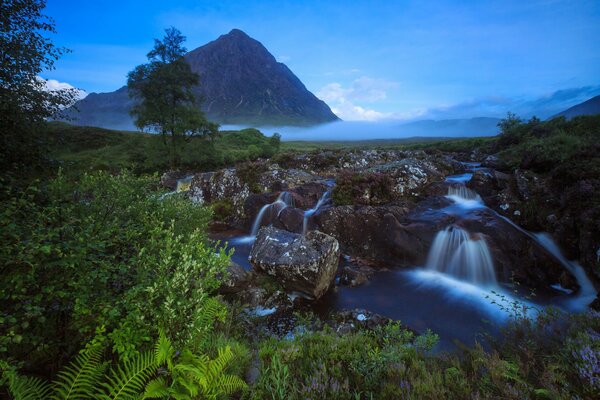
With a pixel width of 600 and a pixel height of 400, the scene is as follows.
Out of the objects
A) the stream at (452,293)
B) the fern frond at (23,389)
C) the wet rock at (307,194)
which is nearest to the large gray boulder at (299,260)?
the stream at (452,293)

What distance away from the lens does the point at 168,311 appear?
345 centimetres

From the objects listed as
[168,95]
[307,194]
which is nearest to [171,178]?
[168,95]

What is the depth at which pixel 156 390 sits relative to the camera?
309cm

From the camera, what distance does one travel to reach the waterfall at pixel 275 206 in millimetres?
18858

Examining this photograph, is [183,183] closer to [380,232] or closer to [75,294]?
[380,232]

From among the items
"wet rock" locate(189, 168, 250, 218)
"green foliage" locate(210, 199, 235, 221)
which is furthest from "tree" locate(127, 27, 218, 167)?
"green foliage" locate(210, 199, 235, 221)

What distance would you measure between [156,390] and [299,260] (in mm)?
7936

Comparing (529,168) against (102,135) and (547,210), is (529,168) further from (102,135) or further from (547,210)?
(102,135)

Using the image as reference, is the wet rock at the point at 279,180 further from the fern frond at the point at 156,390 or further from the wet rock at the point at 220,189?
the fern frond at the point at 156,390

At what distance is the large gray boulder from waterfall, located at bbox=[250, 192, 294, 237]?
21.3 feet

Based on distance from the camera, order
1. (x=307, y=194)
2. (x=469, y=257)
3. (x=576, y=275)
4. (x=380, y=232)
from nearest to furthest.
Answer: (x=576, y=275)
(x=469, y=257)
(x=380, y=232)
(x=307, y=194)

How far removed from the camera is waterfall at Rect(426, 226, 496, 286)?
1223 centimetres

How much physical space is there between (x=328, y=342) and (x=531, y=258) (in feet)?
39.6

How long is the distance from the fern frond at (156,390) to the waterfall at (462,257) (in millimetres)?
13243
